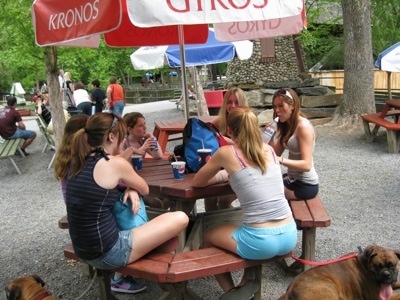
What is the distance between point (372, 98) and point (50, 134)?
815cm

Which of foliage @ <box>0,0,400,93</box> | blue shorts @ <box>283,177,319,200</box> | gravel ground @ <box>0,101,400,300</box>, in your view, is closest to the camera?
blue shorts @ <box>283,177,319,200</box>

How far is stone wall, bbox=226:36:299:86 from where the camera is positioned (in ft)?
52.8

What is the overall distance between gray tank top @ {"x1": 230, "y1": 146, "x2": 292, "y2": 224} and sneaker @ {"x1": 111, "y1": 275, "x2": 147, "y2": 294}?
4.71ft

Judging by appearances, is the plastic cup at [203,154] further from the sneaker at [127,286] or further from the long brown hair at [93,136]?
the sneaker at [127,286]

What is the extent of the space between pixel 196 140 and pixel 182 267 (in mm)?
1270

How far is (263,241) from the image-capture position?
294cm

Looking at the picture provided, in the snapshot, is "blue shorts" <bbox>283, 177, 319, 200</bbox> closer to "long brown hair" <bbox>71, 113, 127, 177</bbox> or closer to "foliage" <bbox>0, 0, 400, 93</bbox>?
"long brown hair" <bbox>71, 113, 127, 177</bbox>

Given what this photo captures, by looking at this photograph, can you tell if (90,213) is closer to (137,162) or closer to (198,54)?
(137,162)

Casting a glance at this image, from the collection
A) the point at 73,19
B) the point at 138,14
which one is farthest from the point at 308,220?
the point at 73,19

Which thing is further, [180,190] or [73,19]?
[180,190]

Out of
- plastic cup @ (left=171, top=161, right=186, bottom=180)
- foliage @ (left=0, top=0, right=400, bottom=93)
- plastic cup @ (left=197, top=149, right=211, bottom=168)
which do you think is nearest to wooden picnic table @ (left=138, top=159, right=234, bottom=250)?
plastic cup @ (left=171, top=161, right=186, bottom=180)

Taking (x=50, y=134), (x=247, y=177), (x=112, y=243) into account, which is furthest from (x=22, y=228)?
(x=50, y=134)

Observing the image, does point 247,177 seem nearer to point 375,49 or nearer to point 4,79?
point 375,49

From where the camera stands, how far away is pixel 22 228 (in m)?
6.00
